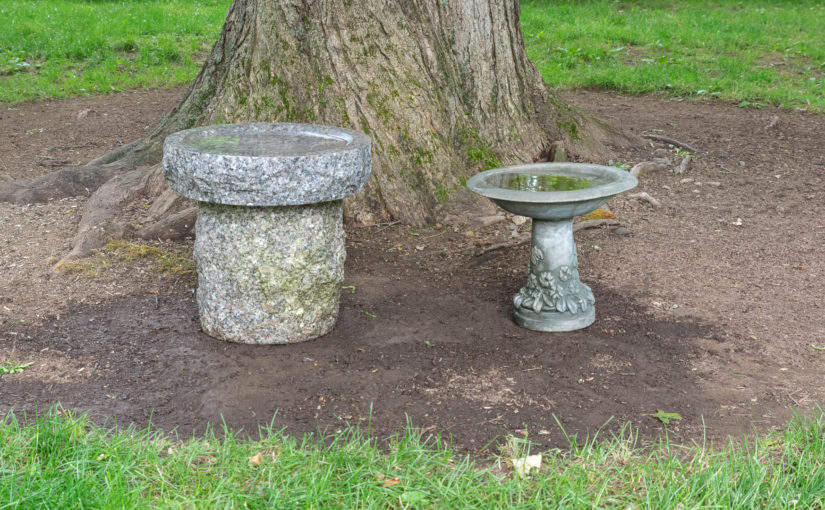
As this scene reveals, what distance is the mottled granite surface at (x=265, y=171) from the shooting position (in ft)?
11.9

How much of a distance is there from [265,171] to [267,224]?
0.32 metres

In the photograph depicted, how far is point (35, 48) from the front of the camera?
453 inches

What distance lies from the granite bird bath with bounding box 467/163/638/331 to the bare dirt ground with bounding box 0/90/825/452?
95 millimetres

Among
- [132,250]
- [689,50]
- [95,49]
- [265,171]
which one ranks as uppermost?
[265,171]

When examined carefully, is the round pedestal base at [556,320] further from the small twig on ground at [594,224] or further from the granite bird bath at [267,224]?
the small twig on ground at [594,224]

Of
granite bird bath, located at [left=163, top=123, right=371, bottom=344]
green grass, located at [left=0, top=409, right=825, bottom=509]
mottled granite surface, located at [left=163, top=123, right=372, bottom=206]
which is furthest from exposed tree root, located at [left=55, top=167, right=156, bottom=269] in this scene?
green grass, located at [left=0, top=409, right=825, bottom=509]

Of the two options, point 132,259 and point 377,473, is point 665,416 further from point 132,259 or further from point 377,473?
point 132,259

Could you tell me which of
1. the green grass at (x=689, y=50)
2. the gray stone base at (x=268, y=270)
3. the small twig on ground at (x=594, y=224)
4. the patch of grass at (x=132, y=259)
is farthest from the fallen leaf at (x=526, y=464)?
the green grass at (x=689, y=50)

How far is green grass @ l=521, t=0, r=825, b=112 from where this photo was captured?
9.94 m

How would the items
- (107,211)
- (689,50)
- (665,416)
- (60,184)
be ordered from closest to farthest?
1. (665,416)
2. (107,211)
3. (60,184)
4. (689,50)

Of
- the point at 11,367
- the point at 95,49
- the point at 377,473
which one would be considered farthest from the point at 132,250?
the point at 95,49

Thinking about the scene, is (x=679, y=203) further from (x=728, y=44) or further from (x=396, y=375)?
(x=728, y=44)

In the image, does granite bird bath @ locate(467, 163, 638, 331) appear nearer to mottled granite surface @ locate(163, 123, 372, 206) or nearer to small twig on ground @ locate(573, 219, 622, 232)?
mottled granite surface @ locate(163, 123, 372, 206)

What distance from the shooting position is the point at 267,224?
3.85m
